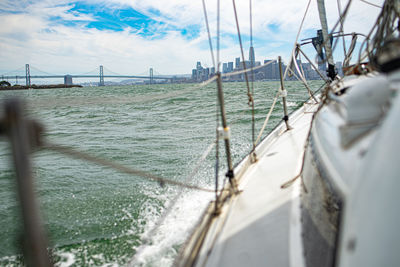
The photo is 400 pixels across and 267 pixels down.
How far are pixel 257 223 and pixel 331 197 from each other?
0.55 m

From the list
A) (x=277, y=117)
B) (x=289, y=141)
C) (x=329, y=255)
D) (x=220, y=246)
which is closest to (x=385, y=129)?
(x=329, y=255)

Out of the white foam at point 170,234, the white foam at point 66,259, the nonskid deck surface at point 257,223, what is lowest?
the white foam at point 66,259

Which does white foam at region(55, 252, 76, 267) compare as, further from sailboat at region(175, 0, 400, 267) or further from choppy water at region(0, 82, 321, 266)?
sailboat at region(175, 0, 400, 267)

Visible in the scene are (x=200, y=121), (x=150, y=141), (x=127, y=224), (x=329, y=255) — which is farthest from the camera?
(x=200, y=121)

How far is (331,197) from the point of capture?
1.04 m

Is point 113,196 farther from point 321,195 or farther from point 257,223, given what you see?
point 321,195

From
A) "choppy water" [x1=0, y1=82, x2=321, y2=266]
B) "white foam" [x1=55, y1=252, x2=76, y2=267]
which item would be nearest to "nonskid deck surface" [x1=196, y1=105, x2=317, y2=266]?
"choppy water" [x1=0, y1=82, x2=321, y2=266]

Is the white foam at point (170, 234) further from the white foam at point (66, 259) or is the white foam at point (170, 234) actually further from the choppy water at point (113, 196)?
the white foam at point (66, 259)

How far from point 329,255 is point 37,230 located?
3.17 feet

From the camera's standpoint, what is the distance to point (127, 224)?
275 cm

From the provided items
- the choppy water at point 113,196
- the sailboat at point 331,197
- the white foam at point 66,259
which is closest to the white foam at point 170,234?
the choppy water at point 113,196

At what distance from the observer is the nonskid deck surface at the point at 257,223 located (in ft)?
4.08

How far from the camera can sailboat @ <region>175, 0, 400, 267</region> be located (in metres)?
0.58

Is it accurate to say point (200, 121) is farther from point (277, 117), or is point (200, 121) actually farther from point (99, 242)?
point (99, 242)
